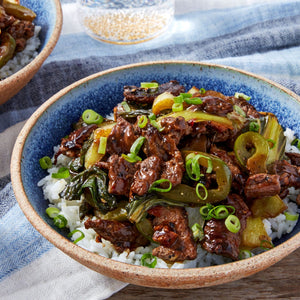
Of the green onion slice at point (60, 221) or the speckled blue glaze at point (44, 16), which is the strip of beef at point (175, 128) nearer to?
the green onion slice at point (60, 221)

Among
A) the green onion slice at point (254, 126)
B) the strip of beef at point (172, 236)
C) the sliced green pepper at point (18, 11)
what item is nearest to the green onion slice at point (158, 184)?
the strip of beef at point (172, 236)

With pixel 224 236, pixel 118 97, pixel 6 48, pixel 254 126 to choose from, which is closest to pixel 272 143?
pixel 254 126

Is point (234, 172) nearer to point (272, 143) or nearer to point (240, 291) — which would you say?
point (272, 143)

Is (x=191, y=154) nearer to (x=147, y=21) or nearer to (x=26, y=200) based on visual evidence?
(x=26, y=200)

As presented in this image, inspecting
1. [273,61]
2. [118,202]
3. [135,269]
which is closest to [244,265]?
[135,269]

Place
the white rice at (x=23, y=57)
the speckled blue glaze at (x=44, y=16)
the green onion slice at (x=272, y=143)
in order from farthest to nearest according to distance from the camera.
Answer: the speckled blue glaze at (x=44, y=16) < the white rice at (x=23, y=57) < the green onion slice at (x=272, y=143)

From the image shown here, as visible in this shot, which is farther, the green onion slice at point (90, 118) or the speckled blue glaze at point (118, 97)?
the green onion slice at point (90, 118)
